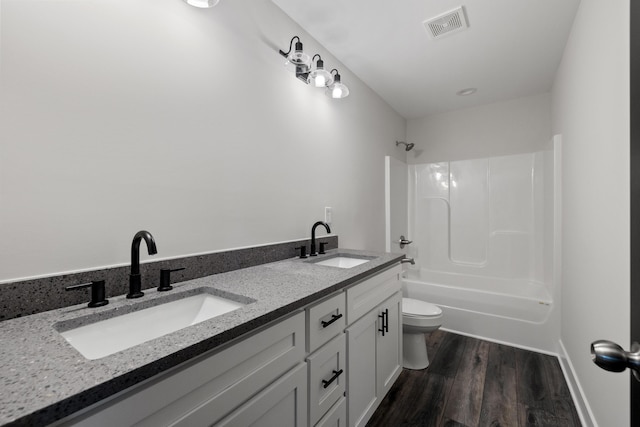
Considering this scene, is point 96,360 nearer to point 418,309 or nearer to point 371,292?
point 371,292

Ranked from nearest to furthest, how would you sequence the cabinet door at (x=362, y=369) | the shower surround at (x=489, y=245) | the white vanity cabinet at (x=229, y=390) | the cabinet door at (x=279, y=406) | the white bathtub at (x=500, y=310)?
1. the white vanity cabinet at (x=229, y=390)
2. the cabinet door at (x=279, y=406)
3. the cabinet door at (x=362, y=369)
4. the white bathtub at (x=500, y=310)
5. the shower surround at (x=489, y=245)

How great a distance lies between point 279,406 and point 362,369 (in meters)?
0.69

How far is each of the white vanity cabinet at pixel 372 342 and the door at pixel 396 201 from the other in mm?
1209

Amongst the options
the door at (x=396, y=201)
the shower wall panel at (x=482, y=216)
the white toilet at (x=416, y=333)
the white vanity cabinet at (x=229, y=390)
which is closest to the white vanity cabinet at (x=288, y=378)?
the white vanity cabinet at (x=229, y=390)

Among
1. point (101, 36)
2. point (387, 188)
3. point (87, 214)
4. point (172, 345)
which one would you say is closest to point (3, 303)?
point (87, 214)

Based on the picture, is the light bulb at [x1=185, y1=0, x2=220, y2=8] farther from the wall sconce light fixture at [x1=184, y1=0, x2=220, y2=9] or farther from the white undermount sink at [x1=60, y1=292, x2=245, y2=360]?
the white undermount sink at [x1=60, y1=292, x2=245, y2=360]

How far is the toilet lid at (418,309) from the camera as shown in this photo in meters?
2.21

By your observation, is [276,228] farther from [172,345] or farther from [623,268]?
[623,268]

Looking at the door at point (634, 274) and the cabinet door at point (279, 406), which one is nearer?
the door at point (634, 274)

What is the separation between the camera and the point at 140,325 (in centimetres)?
93

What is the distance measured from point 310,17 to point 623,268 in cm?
207

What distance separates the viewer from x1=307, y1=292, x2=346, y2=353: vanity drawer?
3.48ft

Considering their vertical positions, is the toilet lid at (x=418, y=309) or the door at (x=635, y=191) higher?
the door at (x=635, y=191)

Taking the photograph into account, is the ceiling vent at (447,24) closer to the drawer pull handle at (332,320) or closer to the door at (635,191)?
the door at (635,191)
